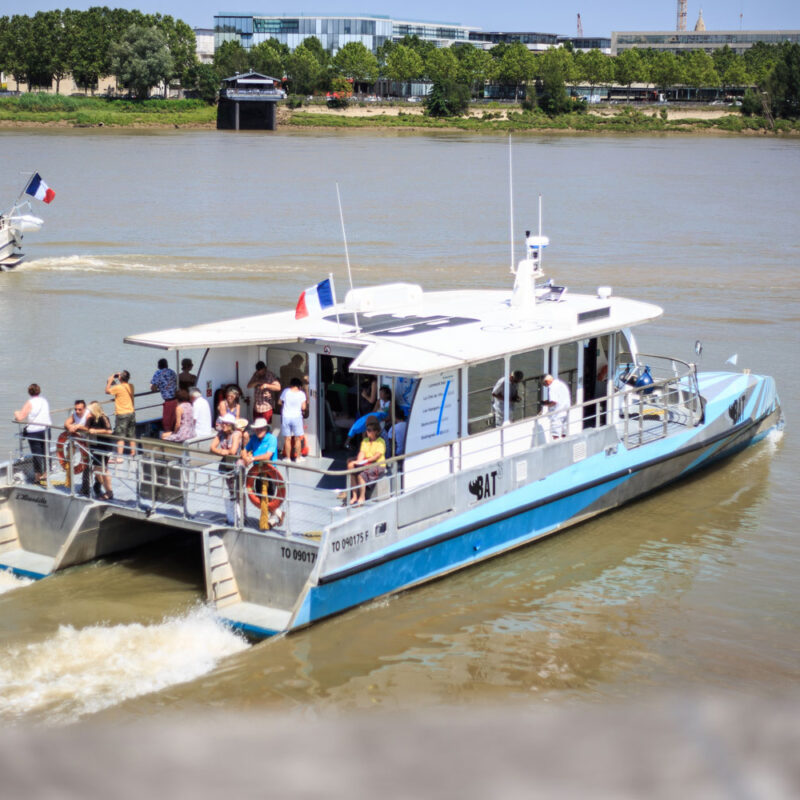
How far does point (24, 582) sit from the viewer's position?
1240 cm

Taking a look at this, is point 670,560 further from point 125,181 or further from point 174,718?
point 125,181

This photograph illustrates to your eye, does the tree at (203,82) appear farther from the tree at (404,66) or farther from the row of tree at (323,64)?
the tree at (404,66)

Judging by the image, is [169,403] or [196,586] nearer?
[196,586]

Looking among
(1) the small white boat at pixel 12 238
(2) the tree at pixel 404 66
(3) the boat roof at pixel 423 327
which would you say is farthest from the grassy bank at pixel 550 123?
(3) the boat roof at pixel 423 327

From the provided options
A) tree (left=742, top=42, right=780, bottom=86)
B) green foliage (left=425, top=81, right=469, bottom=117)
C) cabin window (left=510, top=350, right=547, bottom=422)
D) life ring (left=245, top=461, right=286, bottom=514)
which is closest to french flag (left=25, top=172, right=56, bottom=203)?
cabin window (left=510, top=350, right=547, bottom=422)

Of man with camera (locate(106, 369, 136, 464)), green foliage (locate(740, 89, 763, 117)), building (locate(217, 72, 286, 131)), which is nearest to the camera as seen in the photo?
man with camera (locate(106, 369, 136, 464))

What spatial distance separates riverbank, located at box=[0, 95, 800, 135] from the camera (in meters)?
116

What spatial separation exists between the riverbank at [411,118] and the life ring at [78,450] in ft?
351

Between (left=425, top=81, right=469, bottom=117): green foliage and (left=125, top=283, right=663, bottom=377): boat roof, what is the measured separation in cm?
12282

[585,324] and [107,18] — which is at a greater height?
[107,18]

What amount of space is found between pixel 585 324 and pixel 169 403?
16.1 feet

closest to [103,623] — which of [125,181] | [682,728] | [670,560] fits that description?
[682,728]

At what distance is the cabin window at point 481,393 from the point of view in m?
13.0

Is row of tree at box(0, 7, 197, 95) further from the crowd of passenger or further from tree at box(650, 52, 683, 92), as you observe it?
the crowd of passenger
